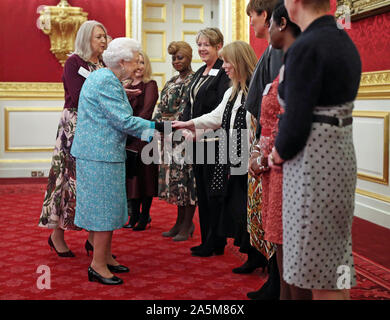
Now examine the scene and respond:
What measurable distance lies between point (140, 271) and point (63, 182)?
889 mm

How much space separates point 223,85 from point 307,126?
225cm

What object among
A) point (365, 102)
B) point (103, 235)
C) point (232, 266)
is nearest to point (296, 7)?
point (103, 235)

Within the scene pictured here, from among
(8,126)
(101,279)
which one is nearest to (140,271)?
(101,279)

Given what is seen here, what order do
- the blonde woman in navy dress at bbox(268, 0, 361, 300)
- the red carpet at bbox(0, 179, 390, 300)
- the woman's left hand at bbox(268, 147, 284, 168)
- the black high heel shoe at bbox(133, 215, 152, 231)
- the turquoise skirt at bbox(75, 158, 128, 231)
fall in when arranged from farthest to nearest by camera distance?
the black high heel shoe at bbox(133, 215, 152, 231) → the turquoise skirt at bbox(75, 158, 128, 231) → the red carpet at bbox(0, 179, 390, 300) → the woman's left hand at bbox(268, 147, 284, 168) → the blonde woman in navy dress at bbox(268, 0, 361, 300)

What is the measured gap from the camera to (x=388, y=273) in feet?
11.4

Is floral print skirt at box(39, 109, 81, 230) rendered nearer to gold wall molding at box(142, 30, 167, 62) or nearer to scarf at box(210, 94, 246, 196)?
scarf at box(210, 94, 246, 196)

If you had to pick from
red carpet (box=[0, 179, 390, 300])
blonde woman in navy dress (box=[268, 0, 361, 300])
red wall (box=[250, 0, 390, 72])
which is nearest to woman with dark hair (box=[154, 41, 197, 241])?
red carpet (box=[0, 179, 390, 300])

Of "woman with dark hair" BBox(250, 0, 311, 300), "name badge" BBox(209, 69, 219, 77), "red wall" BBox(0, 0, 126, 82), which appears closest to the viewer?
"woman with dark hair" BBox(250, 0, 311, 300)

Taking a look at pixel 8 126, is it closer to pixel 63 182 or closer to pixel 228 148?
pixel 63 182

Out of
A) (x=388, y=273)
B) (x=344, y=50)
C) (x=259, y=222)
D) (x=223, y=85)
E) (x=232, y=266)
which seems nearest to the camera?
(x=344, y=50)

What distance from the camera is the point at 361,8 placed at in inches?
209

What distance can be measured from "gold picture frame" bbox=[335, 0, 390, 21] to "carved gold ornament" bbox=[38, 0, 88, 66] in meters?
3.95

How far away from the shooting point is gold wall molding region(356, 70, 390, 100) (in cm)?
490

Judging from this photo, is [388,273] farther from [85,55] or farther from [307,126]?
[85,55]
